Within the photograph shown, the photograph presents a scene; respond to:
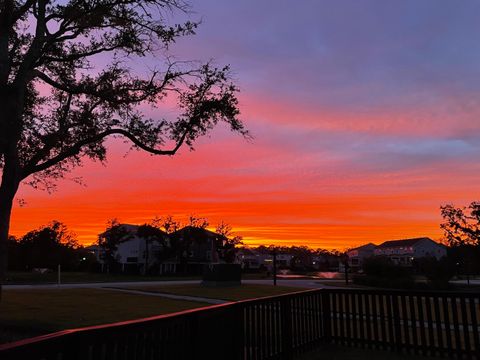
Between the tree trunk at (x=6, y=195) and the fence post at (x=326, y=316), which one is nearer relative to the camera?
the fence post at (x=326, y=316)

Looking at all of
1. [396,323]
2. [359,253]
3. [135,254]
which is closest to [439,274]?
[396,323]

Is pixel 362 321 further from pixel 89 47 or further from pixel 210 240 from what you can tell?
pixel 210 240

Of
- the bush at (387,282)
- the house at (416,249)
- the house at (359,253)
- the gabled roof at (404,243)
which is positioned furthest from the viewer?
the house at (359,253)

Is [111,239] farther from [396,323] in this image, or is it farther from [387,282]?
[396,323]

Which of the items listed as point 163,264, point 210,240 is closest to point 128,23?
point 163,264

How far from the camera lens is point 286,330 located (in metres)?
7.63

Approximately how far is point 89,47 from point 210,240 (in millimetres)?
79802

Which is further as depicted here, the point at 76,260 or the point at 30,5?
the point at 76,260

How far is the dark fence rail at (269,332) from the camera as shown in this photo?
3.60 metres

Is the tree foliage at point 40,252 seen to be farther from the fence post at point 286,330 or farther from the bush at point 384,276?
the fence post at point 286,330

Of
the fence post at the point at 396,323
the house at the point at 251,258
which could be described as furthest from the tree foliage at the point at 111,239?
the fence post at the point at 396,323

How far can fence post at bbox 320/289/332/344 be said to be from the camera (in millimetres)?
9305

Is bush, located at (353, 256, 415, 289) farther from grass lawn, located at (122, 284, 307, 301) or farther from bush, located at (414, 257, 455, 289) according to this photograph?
grass lawn, located at (122, 284, 307, 301)

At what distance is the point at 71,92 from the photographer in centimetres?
1493
